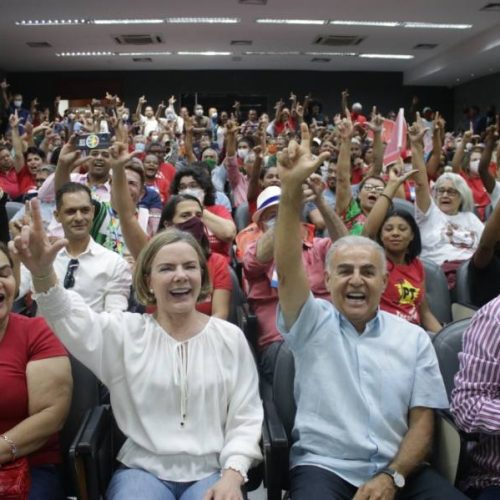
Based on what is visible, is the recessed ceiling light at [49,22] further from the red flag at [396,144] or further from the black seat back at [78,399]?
the black seat back at [78,399]

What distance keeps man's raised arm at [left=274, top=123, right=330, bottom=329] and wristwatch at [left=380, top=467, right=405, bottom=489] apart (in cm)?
47

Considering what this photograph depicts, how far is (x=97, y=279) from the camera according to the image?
244cm

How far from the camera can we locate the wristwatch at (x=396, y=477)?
155 cm

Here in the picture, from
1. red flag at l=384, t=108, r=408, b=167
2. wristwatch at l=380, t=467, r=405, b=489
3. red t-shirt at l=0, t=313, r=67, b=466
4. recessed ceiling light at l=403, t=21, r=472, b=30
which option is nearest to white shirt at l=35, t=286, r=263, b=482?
red t-shirt at l=0, t=313, r=67, b=466

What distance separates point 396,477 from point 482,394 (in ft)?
1.05

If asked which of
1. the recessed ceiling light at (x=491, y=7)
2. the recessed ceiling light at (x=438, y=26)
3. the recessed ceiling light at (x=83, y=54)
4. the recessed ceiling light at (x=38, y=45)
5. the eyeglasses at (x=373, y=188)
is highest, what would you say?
the recessed ceiling light at (x=83, y=54)

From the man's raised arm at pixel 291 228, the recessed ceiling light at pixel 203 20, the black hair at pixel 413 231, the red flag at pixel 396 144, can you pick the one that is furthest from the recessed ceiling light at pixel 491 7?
the man's raised arm at pixel 291 228

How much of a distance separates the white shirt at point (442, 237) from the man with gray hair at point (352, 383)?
1.73 m

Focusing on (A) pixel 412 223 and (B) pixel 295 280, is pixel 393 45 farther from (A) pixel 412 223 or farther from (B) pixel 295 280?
(B) pixel 295 280

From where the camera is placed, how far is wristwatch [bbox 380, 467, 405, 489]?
5.10ft

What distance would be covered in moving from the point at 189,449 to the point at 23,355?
1.71 feet

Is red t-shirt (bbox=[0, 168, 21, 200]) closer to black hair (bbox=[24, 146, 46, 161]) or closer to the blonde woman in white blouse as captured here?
black hair (bbox=[24, 146, 46, 161])

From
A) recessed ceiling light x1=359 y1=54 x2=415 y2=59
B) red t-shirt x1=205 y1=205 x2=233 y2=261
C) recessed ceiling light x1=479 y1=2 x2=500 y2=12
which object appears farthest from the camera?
recessed ceiling light x1=359 y1=54 x2=415 y2=59

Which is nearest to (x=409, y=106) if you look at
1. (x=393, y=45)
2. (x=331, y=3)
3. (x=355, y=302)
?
(x=393, y=45)
